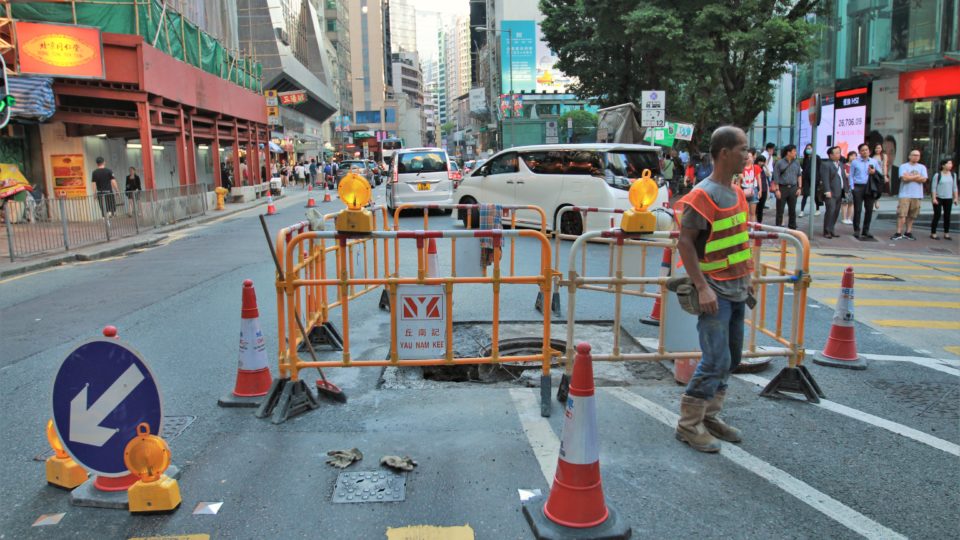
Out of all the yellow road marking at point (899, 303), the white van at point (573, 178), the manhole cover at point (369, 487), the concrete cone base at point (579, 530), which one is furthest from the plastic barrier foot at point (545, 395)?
the white van at point (573, 178)

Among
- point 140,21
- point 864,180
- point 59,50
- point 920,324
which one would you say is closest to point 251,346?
point 920,324

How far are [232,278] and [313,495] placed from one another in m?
7.60

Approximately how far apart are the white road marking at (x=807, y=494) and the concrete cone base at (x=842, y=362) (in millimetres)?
2137

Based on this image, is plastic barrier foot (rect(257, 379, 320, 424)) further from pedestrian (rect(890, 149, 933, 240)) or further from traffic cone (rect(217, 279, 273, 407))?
pedestrian (rect(890, 149, 933, 240))

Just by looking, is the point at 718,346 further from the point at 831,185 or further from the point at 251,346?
the point at 831,185

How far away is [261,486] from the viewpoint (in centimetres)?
393

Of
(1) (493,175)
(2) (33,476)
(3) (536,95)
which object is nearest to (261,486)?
(2) (33,476)

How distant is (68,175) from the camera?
2202 centimetres

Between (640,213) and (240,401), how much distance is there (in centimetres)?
383

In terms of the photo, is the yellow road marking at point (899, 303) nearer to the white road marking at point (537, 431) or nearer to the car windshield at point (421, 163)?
the white road marking at point (537, 431)

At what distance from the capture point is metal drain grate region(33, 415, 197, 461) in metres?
4.46

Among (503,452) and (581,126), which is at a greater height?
(581,126)

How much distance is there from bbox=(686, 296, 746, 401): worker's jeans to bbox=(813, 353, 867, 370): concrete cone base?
7.67 feet

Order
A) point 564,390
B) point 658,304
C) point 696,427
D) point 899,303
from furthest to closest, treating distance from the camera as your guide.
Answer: point 899,303 < point 658,304 < point 564,390 < point 696,427
